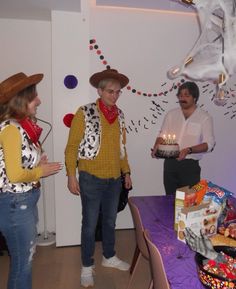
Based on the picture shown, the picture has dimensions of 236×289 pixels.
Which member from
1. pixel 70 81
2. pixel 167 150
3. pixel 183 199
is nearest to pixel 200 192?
pixel 183 199

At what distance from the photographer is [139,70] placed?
3.21m

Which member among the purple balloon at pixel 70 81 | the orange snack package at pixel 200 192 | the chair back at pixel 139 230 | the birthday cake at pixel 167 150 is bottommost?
the chair back at pixel 139 230

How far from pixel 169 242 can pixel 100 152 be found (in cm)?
94

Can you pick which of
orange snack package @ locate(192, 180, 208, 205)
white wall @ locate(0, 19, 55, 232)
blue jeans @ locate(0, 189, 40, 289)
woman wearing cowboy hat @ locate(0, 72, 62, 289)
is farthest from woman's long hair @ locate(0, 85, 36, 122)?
white wall @ locate(0, 19, 55, 232)

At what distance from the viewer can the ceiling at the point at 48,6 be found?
2436mm

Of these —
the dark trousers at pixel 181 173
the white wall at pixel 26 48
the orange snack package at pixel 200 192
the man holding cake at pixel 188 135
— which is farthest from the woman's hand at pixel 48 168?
the white wall at pixel 26 48

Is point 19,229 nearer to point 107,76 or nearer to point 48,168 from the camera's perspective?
point 48,168

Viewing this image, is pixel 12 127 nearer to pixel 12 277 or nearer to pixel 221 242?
pixel 12 277

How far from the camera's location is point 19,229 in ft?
5.29

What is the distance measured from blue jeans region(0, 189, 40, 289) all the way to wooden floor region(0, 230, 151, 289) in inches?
29.6

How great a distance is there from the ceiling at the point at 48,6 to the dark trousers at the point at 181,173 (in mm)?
1387

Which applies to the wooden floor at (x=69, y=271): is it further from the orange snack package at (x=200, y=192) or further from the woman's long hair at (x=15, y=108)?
the woman's long hair at (x=15, y=108)

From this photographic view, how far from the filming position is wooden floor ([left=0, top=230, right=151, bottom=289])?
2.38m

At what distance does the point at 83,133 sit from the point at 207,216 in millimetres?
1099
